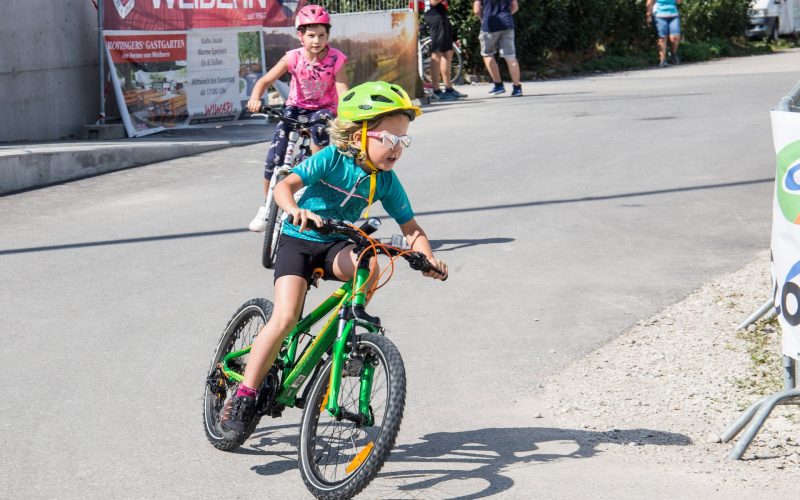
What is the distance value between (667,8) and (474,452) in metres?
22.4

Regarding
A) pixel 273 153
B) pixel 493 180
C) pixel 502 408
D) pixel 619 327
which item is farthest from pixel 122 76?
pixel 502 408

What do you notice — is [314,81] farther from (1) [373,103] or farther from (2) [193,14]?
(2) [193,14]

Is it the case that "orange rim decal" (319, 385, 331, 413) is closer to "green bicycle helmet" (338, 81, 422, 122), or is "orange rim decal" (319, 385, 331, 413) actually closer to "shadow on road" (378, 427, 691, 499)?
"shadow on road" (378, 427, 691, 499)

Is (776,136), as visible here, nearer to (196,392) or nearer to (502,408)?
(502,408)

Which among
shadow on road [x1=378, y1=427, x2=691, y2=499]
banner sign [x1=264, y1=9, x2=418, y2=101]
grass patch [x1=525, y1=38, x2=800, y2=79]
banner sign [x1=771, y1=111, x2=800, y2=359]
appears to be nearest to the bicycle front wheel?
shadow on road [x1=378, y1=427, x2=691, y2=499]

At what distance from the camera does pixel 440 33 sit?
20359 mm

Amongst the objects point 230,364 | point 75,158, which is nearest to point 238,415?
point 230,364

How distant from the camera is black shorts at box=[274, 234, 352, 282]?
15.3ft

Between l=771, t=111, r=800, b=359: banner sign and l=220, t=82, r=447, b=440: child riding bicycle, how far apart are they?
1.77 metres

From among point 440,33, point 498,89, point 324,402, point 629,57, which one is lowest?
point 324,402

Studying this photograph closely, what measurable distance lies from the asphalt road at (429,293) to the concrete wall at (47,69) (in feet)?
6.13

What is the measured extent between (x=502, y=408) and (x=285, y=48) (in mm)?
13054

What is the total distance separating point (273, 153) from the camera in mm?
8797

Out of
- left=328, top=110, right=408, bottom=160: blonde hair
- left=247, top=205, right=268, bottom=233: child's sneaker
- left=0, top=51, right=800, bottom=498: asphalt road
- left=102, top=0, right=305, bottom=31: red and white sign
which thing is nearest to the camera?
left=328, top=110, right=408, bottom=160: blonde hair
